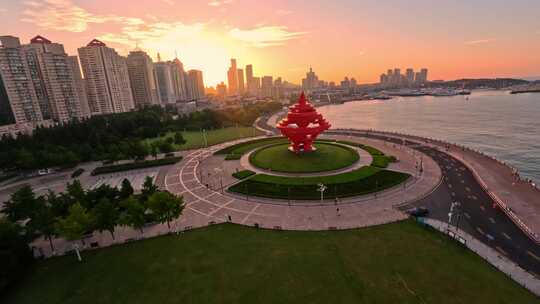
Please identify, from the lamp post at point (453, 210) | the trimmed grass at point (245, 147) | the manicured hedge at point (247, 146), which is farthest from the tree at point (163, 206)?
the manicured hedge at point (247, 146)

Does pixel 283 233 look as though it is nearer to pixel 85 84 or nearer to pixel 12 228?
pixel 12 228

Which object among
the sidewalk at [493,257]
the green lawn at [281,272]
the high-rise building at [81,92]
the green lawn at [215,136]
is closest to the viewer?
the green lawn at [281,272]

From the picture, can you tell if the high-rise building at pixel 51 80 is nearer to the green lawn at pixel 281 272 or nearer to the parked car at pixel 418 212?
the green lawn at pixel 281 272

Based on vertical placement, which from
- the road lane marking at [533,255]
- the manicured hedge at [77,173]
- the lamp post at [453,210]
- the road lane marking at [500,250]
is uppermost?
the manicured hedge at [77,173]

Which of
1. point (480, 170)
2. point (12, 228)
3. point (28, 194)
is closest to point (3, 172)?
point (28, 194)

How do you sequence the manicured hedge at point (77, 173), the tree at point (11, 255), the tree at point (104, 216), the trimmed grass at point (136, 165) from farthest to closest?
the trimmed grass at point (136, 165), the manicured hedge at point (77, 173), the tree at point (104, 216), the tree at point (11, 255)

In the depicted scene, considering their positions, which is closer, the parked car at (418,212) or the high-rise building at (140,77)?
the parked car at (418,212)
